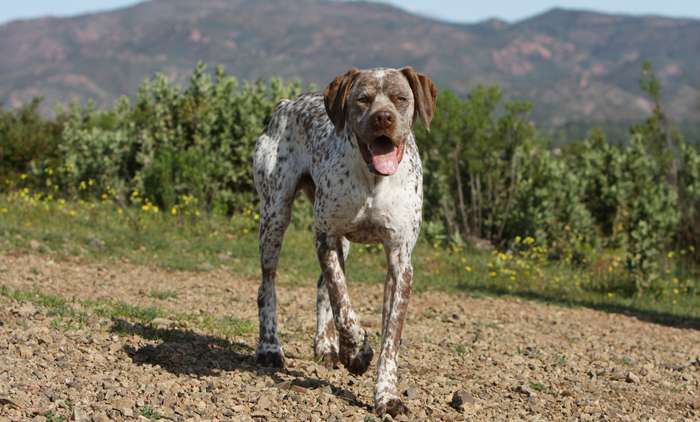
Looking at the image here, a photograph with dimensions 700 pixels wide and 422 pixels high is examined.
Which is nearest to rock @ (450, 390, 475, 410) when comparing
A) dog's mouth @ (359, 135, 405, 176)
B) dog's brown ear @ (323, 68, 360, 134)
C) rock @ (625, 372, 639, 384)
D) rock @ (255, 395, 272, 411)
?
rock @ (255, 395, 272, 411)

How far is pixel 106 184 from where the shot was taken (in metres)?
16.8

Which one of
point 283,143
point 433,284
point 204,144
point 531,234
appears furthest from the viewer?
point 204,144

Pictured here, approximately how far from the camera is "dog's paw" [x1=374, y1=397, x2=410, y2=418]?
5.22 meters

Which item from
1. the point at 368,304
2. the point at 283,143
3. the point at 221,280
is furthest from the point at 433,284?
the point at 283,143

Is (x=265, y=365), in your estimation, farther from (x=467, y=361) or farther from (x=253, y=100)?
(x=253, y=100)

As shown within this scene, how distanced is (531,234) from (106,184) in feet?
25.6

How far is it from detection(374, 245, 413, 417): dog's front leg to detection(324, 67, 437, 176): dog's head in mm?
656

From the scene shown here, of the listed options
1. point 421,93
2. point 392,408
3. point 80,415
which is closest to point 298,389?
point 392,408

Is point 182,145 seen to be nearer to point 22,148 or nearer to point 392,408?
point 22,148

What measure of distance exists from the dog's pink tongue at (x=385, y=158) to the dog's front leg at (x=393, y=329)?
22.7 inches

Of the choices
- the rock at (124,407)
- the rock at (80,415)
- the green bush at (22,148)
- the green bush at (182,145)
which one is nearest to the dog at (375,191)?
the rock at (124,407)

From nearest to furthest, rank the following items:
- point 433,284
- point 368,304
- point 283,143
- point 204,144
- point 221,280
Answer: point 283,143 → point 368,304 → point 221,280 → point 433,284 → point 204,144

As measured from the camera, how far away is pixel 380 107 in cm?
530

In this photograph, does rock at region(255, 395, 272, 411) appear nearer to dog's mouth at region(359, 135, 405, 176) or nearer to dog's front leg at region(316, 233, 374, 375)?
dog's front leg at region(316, 233, 374, 375)
